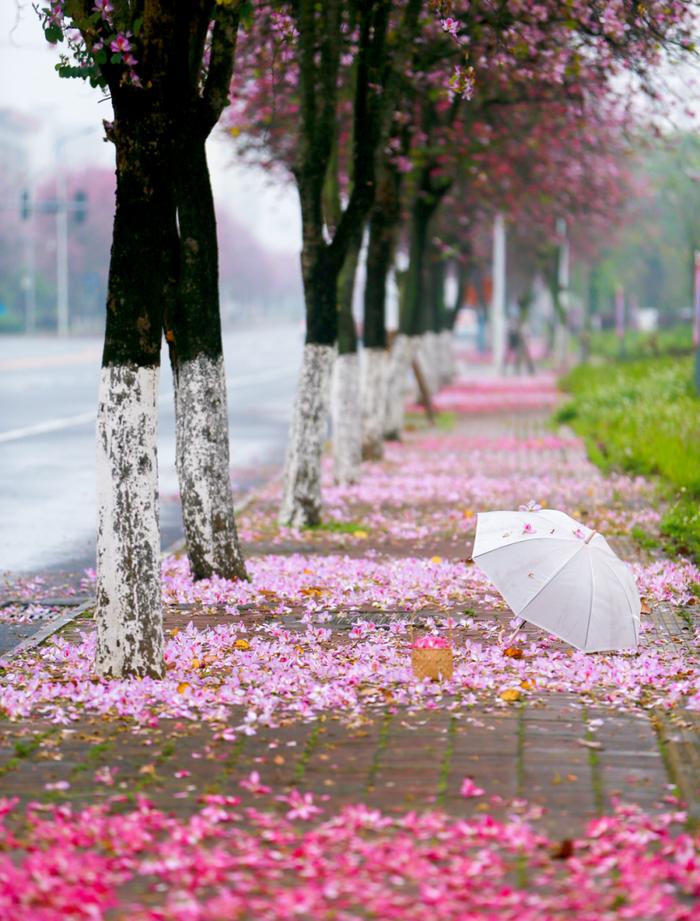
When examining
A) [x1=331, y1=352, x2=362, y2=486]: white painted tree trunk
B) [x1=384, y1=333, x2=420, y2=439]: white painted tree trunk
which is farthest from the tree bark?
[x1=384, y1=333, x2=420, y2=439]: white painted tree trunk

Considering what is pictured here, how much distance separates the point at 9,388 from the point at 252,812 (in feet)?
110

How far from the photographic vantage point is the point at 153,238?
8008mm

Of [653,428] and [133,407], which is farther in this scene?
[653,428]

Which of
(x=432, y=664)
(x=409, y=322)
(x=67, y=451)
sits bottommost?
(x=67, y=451)

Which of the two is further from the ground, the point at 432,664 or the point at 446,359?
the point at 446,359

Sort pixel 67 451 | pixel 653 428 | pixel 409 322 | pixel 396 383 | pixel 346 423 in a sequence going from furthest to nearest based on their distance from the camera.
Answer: pixel 409 322 < pixel 396 383 < pixel 67 451 < pixel 653 428 < pixel 346 423

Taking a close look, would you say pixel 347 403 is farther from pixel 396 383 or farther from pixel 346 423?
pixel 396 383

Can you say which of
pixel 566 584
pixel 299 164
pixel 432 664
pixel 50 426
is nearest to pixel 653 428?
pixel 299 164

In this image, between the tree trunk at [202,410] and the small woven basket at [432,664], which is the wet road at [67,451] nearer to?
the tree trunk at [202,410]

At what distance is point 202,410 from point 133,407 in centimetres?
294

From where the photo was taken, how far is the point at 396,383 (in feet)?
82.4

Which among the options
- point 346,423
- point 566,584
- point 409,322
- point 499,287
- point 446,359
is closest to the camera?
point 566,584

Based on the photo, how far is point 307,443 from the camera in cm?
1466

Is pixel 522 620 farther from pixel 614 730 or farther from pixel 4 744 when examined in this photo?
pixel 4 744
